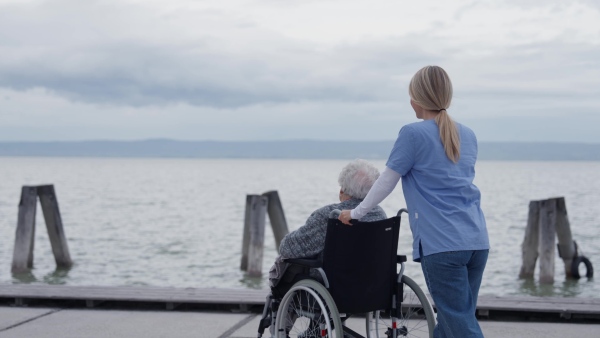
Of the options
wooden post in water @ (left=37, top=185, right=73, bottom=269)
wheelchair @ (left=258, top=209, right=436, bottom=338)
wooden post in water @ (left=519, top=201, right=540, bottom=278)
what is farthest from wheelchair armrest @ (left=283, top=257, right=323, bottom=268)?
wooden post in water @ (left=37, top=185, right=73, bottom=269)

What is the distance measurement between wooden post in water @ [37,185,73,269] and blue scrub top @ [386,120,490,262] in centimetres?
1001

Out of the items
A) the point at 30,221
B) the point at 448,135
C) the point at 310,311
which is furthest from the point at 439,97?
the point at 30,221

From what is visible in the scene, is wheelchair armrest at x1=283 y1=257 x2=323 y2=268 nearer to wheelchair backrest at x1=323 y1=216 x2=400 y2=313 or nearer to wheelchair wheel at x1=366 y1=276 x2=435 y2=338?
wheelchair backrest at x1=323 y1=216 x2=400 y2=313

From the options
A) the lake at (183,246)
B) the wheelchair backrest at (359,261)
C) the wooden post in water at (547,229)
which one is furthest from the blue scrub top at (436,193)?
the wooden post in water at (547,229)

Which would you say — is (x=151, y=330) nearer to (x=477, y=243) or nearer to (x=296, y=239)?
(x=296, y=239)

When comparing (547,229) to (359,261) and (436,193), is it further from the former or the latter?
(436,193)

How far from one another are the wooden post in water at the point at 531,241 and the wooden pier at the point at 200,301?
209 inches

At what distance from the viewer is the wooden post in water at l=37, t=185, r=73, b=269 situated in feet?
44.0

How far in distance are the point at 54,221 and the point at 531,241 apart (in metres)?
7.45

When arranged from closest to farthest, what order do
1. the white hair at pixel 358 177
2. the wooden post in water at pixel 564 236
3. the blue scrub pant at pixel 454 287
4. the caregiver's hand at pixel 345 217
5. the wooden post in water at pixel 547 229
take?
1. the blue scrub pant at pixel 454 287
2. the caregiver's hand at pixel 345 217
3. the white hair at pixel 358 177
4. the wooden post in water at pixel 547 229
5. the wooden post in water at pixel 564 236

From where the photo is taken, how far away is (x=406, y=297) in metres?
5.73

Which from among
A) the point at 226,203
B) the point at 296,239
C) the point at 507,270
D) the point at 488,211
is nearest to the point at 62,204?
the point at 226,203

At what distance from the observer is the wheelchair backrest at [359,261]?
4.60m

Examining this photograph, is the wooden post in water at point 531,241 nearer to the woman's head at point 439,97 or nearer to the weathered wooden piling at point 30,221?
the weathered wooden piling at point 30,221
